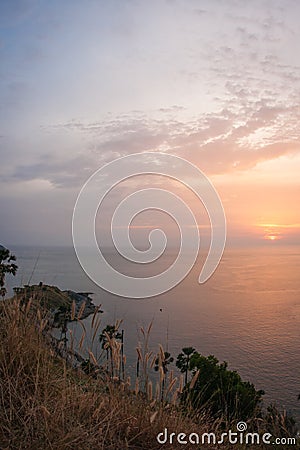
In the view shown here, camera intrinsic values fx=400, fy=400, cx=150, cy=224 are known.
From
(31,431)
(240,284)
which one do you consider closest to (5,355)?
(31,431)

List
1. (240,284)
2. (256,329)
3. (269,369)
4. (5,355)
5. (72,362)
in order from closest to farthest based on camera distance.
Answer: (5,355), (72,362), (269,369), (256,329), (240,284)

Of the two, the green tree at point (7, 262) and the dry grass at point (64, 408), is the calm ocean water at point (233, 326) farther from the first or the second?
the dry grass at point (64, 408)

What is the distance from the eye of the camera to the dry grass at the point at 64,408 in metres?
2.60

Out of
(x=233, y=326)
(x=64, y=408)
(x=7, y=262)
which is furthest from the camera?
(x=233, y=326)

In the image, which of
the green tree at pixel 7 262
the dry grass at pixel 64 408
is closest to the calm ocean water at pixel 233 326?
the green tree at pixel 7 262

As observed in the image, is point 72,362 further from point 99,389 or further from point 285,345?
point 285,345

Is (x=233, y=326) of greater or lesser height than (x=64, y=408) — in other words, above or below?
above

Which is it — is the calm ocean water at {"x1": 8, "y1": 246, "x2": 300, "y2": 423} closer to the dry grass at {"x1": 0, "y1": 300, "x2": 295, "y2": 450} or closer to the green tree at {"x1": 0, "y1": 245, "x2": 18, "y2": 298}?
the green tree at {"x1": 0, "y1": 245, "x2": 18, "y2": 298}

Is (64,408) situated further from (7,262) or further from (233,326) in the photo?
(233,326)

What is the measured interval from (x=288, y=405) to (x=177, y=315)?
21.4 meters

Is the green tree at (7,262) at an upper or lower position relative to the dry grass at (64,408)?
upper

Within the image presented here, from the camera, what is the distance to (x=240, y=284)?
81.2 metres

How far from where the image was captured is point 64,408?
2.77 meters

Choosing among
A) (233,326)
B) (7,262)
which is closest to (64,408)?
(7,262)
